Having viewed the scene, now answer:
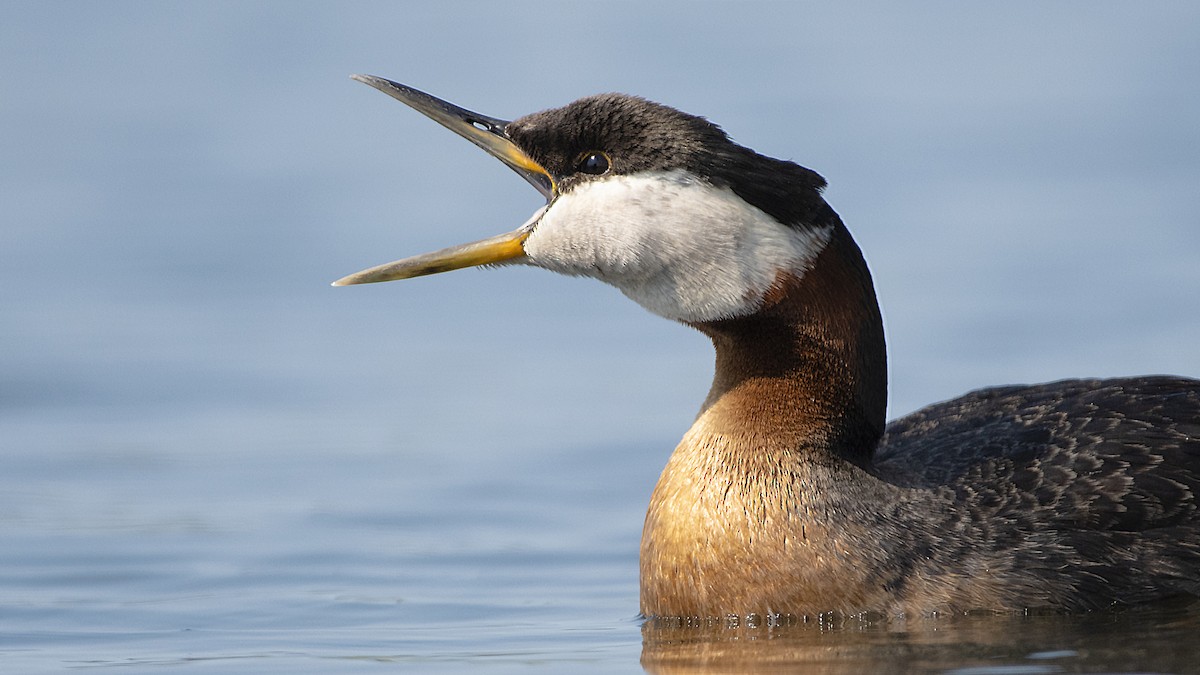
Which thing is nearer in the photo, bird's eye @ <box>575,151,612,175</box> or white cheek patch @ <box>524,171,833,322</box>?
white cheek patch @ <box>524,171,833,322</box>

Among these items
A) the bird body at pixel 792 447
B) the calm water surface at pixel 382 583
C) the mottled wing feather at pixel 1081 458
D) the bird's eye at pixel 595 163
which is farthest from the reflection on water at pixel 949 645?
the bird's eye at pixel 595 163

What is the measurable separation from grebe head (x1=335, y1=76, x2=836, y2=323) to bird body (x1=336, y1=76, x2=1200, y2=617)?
10 mm

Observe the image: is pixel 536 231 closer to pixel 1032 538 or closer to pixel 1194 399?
pixel 1032 538

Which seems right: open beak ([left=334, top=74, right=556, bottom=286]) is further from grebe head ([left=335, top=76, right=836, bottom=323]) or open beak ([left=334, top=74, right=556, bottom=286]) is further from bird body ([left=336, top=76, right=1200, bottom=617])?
grebe head ([left=335, top=76, right=836, bottom=323])

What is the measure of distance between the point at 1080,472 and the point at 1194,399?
114 centimetres

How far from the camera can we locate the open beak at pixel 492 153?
1196cm

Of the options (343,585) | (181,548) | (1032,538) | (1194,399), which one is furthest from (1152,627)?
(181,548)

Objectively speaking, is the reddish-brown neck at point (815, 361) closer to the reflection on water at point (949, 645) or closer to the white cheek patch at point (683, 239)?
the white cheek patch at point (683, 239)

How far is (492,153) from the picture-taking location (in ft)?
40.0

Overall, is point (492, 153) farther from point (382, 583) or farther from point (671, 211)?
point (382, 583)

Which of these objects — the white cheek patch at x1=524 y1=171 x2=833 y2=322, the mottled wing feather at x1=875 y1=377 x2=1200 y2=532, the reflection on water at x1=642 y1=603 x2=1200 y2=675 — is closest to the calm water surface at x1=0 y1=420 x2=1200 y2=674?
the reflection on water at x1=642 y1=603 x2=1200 y2=675

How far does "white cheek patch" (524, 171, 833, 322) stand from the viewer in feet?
38.0

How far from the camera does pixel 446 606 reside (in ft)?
43.0

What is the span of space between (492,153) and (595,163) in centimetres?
69
